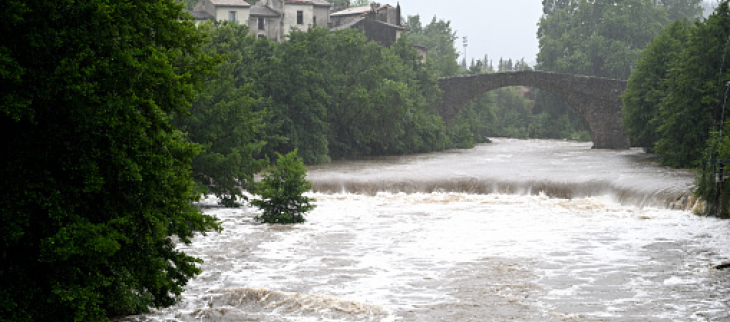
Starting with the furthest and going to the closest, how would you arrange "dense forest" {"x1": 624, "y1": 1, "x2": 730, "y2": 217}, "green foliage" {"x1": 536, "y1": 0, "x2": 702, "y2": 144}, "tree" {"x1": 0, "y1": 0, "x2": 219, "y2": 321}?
"green foliage" {"x1": 536, "y1": 0, "x2": 702, "y2": 144}
"dense forest" {"x1": 624, "y1": 1, "x2": 730, "y2": 217}
"tree" {"x1": 0, "y1": 0, "x2": 219, "y2": 321}

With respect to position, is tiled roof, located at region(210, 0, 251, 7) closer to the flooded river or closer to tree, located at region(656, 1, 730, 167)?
the flooded river

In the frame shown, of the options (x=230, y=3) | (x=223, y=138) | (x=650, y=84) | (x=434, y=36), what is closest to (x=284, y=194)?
(x=223, y=138)

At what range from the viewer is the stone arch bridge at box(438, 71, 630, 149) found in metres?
51.9

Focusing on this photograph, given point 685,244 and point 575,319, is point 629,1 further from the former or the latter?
point 575,319

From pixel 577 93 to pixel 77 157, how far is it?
47.5 metres

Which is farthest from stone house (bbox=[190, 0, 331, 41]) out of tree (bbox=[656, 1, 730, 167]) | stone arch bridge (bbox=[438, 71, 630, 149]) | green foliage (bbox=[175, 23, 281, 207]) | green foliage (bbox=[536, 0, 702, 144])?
green foliage (bbox=[175, 23, 281, 207])

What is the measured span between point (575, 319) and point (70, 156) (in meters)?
6.90

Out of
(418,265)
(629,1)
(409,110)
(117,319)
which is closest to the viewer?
(117,319)

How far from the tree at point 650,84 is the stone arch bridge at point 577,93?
12.4 m

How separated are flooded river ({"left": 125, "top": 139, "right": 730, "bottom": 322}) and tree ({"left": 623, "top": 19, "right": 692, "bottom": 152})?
25.3 ft

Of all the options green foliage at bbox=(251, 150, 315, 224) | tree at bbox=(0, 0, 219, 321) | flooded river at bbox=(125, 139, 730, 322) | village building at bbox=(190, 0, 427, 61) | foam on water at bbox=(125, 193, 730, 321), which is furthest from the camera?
village building at bbox=(190, 0, 427, 61)

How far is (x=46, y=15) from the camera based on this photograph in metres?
8.66

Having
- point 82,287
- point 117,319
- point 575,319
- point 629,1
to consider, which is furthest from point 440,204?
point 629,1

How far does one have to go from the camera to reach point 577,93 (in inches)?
2089
